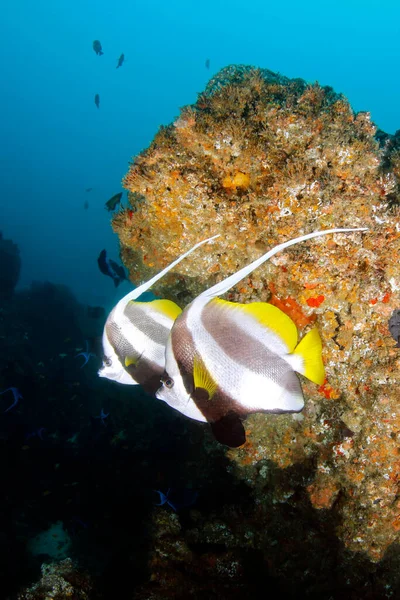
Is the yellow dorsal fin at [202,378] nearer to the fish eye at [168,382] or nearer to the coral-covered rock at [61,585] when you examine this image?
the fish eye at [168,382]

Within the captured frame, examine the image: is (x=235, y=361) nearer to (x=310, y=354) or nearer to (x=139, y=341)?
(x=310, y=354)

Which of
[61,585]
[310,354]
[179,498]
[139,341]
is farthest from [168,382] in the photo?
[179,498]

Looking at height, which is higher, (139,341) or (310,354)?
(310,354)

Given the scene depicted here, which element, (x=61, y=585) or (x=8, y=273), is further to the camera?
(x=8, y=273)

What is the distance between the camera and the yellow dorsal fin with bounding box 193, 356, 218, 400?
168 centimetres

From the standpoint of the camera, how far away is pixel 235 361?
1.69 metres

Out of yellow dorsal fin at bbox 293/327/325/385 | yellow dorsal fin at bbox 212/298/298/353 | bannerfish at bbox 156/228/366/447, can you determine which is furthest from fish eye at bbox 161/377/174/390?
yellow dorsal fin at bbox 293/327/325/385

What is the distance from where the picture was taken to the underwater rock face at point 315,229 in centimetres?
235

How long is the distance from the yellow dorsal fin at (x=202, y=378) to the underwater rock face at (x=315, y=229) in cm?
112

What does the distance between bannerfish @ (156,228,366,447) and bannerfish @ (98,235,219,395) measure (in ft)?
1.70

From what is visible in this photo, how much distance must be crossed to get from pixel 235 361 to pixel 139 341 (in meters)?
0.77

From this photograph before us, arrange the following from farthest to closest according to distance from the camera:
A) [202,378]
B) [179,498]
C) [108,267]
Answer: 1. [108,267]
2. [179,498]
3. [202,378]

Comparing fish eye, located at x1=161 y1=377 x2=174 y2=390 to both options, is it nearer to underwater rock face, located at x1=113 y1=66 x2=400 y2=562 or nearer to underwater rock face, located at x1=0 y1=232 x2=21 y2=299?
underwater rock face, located at x1=113 y1=66 x2=400 y2=562

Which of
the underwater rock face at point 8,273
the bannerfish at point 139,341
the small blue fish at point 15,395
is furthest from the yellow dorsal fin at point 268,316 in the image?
the underwater rock face at point 8,273
